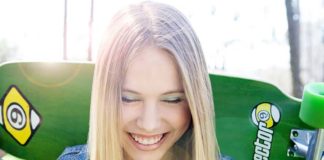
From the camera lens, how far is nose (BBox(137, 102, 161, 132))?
656mm

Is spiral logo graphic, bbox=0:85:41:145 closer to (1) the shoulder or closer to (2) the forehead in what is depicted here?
(1) the shoulder

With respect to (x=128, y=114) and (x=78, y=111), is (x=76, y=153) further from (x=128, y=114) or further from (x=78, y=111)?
(x=128, y=114)

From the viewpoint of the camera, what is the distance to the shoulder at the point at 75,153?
832 mm

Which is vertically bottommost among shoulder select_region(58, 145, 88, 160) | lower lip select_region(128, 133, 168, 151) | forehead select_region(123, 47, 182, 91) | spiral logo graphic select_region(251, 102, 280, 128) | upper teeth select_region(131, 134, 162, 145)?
shoulder select_region(58, 145, 88, 160)

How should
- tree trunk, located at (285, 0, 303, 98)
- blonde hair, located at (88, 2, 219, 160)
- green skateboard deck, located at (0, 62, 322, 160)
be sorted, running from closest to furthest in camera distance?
1. blonde hair, located at (88, 2, 219, 160)
2. green skateboard deck, located at (0, 62, 322, 160)
3. tree trunk, located at (285, 0, 303, 98)

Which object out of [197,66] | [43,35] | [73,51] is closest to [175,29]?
[197,66]

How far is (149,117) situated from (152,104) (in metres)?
0.02

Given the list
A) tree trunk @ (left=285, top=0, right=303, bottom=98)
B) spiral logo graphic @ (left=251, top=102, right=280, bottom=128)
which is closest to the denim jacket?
spiral logo graphic @ (left=251, top=102, right=280, bottom=128)

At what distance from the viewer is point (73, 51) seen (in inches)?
40.6

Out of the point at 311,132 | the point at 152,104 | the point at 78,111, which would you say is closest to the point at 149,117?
the point at 152,104

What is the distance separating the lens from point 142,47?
64 centimetres

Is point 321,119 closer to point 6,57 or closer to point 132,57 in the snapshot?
point 132,57

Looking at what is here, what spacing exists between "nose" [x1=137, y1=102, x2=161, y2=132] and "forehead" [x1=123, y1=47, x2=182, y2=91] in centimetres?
3

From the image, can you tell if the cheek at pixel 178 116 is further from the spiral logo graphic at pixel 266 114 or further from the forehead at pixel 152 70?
the spiral logo graphic at pixel 266 114
